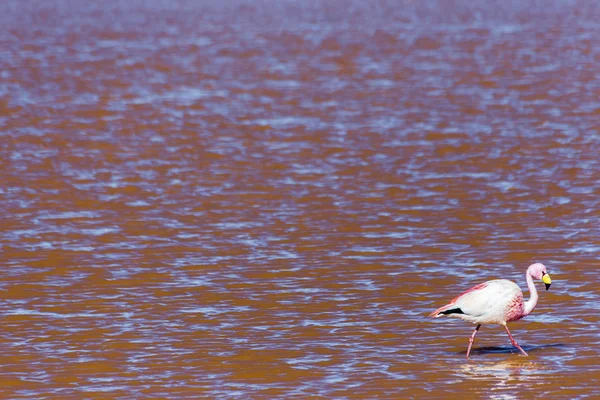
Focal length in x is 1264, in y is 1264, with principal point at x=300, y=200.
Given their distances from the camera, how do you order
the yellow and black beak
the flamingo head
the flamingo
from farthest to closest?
the flamingo head < the yellow and black beak < the flamingo

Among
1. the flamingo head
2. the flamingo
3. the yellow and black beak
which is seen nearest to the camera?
the flamingo

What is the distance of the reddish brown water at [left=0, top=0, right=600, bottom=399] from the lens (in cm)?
1045

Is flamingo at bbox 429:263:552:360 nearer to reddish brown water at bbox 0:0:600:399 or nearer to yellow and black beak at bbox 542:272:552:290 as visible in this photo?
yellow and black beak at bbox 542:272:552:290

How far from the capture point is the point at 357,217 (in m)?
15.9

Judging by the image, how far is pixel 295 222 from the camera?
51.5 ft

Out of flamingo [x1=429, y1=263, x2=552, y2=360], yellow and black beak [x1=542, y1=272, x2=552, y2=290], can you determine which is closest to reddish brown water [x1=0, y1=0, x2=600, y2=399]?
flamingo [x1=429, y1=263, x2=552, y2=360]

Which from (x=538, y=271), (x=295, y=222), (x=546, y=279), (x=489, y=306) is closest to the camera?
Result: (x=489, y=306)

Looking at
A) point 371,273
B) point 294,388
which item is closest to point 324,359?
point 294,388

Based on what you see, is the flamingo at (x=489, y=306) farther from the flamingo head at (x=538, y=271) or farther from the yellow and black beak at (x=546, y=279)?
the flamingo head at (x=538, y=271)

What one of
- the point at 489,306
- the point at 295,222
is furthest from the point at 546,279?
the point at 295,222

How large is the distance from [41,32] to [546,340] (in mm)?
36008

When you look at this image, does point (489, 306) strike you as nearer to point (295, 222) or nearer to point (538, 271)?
point (538, 271)

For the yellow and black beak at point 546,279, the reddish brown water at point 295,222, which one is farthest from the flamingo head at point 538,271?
the reddish brown water at point 295,222

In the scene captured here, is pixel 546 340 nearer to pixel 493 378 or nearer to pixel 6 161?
pixel 493 378
